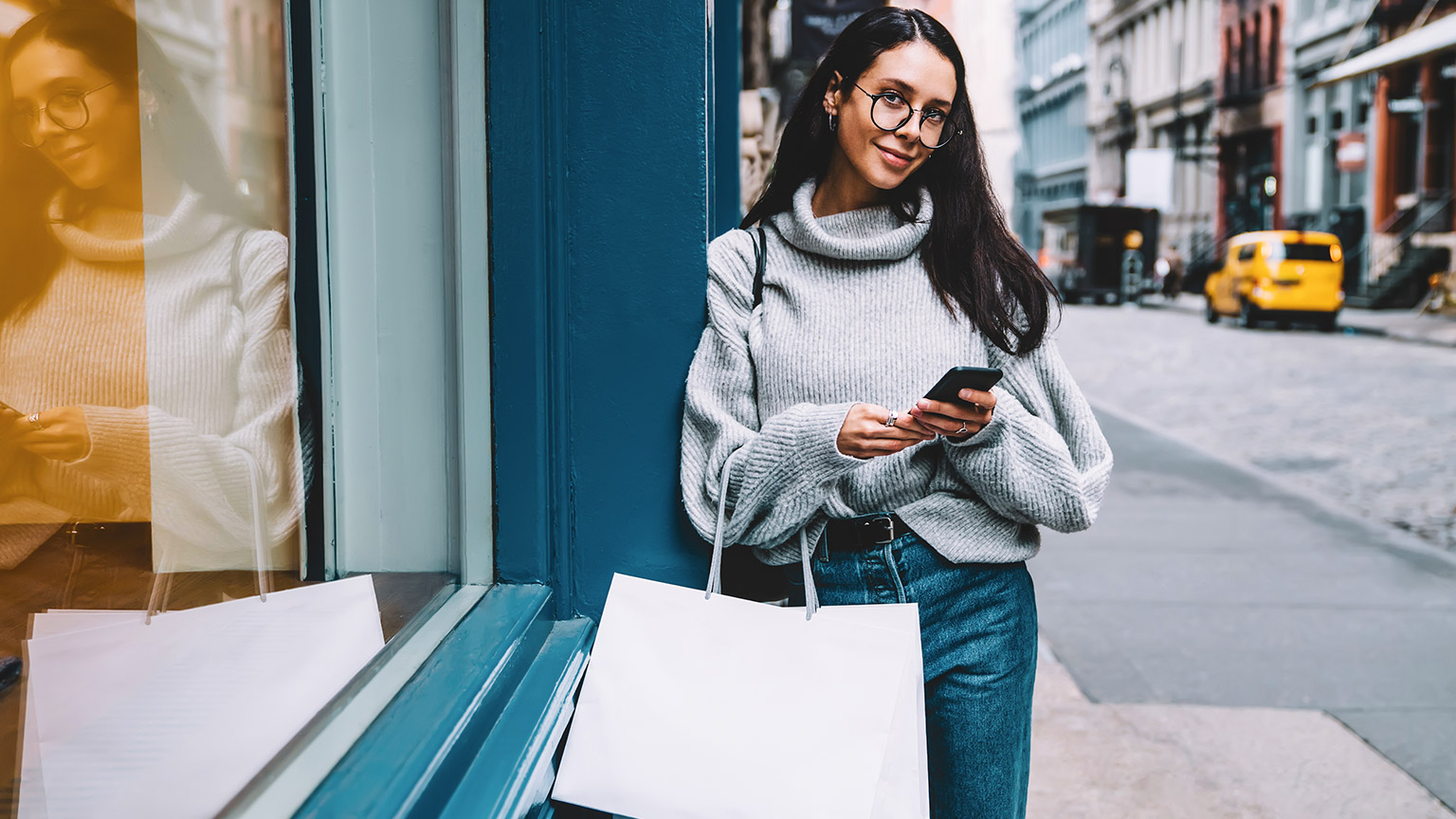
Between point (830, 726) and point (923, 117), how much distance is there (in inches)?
39.0

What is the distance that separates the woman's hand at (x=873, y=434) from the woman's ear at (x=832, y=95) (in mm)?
599

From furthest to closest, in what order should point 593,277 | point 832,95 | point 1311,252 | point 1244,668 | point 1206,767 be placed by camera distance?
point 1311,252
point 1244,668
point 1206,767
point 832,95
point 593,277

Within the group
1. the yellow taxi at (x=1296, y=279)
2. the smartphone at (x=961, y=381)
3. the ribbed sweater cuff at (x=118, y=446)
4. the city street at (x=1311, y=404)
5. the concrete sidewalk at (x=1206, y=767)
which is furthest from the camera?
the yellow taxi at (x=1296, y=279)

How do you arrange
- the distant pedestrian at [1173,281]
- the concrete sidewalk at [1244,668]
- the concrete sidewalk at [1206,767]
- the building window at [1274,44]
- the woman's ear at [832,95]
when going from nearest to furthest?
the woman's ear at [832,95], the concrete sidewalk at [1206,767], the concrete sidewalk at [1244,668], the distant pedestrian at [1173,281], the building window at [1274,44]

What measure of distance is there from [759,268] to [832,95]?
341 millimetres

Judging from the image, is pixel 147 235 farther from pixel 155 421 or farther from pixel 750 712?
pixel 750 712

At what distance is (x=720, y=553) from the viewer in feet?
5.83

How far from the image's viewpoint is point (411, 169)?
1.69 meters

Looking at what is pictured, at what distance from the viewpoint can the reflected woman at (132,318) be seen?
861 mm

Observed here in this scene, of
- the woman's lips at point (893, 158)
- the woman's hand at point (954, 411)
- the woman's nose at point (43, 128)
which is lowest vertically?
the woman's hand at point (954, 411)

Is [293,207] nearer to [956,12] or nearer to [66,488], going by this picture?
[66,488]

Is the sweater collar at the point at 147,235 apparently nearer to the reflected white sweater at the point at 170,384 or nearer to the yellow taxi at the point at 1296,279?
the reflected white sweater at the point at 170,384

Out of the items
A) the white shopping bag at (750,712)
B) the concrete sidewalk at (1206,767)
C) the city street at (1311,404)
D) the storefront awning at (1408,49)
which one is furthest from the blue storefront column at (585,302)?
the storefront awning at (1408,49)

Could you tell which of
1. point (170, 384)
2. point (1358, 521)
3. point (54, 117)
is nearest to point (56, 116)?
point (54, 117)
